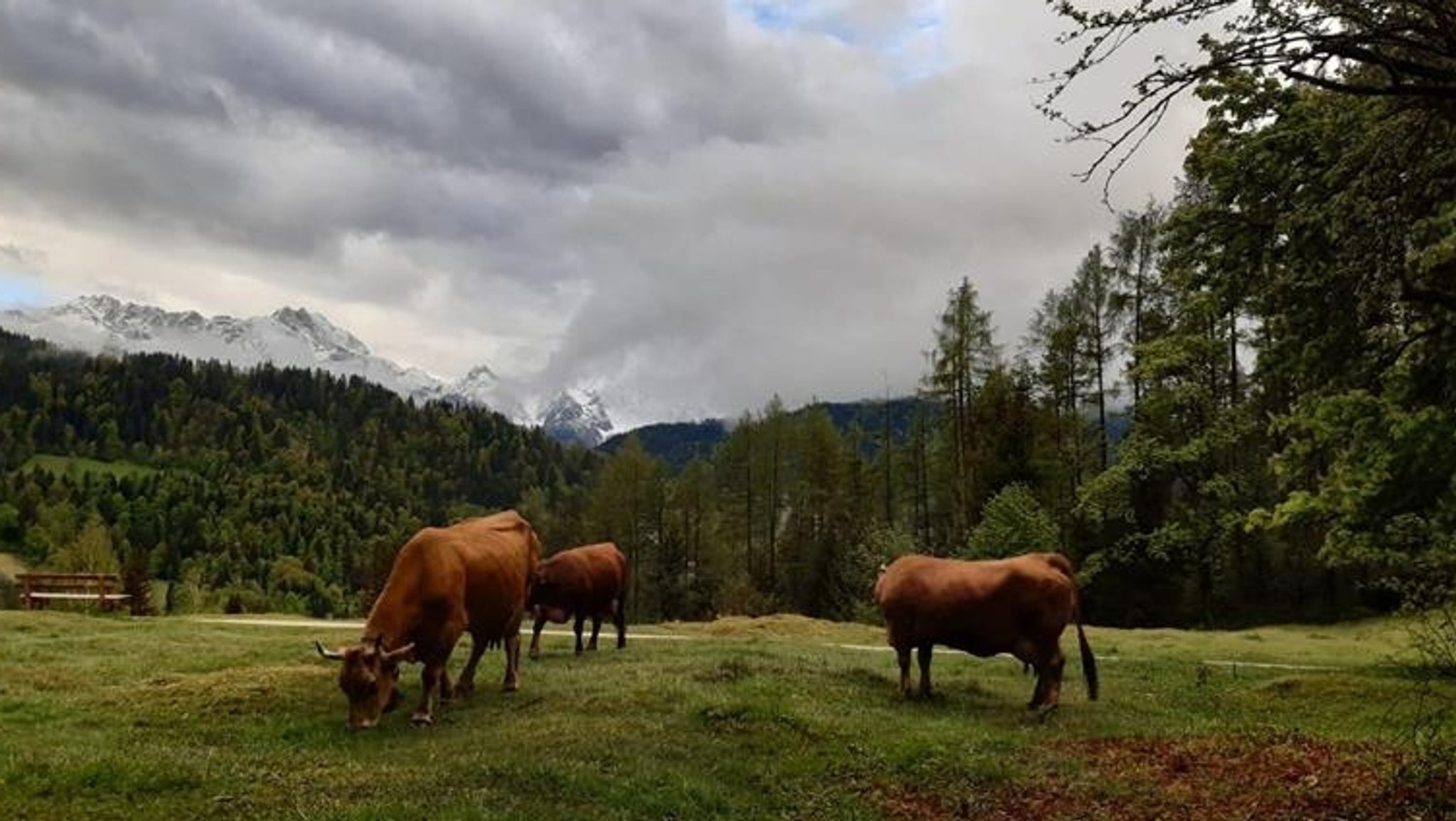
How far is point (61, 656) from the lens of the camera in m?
22.6

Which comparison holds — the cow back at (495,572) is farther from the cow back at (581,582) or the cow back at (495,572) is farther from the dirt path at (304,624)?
the dirt path at (304,624)

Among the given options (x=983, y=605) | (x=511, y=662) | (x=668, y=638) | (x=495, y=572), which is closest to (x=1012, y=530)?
(x=668, y=638)

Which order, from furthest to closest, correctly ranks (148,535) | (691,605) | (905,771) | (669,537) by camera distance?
(148,535) → (669,537) → (691,605) → (905,771)

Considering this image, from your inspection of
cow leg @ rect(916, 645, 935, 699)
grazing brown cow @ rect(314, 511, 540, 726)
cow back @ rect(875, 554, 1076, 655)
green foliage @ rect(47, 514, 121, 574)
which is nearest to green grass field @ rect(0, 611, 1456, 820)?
cow leg @ rect(916, 645, 935, 699)

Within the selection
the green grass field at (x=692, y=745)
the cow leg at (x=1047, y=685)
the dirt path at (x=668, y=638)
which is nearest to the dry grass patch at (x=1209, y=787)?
the green grass field at (x=692, y=745)

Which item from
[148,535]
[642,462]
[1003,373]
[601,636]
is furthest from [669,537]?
[148,535]

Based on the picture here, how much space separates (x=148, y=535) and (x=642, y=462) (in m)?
130

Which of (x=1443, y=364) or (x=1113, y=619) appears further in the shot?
(x=1113, y=619)

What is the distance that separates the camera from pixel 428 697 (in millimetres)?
16047

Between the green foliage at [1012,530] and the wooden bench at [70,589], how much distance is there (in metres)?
36.1

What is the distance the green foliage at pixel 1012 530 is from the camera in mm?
45875

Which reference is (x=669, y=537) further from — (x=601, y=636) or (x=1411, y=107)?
(x=1411, y=107)

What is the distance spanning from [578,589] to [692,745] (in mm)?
12816

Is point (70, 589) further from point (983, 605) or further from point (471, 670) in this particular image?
point (983, 605)
